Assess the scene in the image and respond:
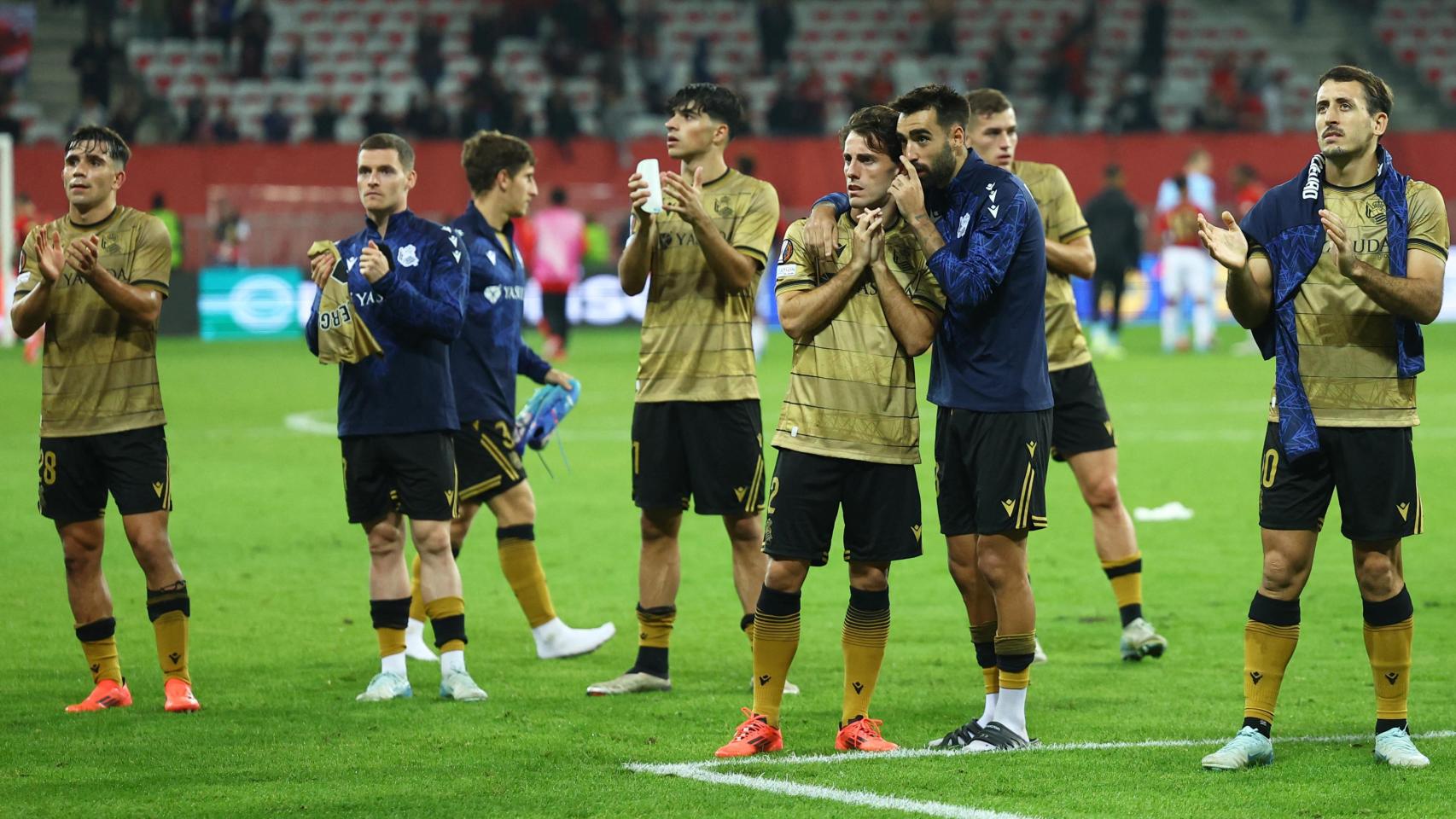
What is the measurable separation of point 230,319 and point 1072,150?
14239 mm

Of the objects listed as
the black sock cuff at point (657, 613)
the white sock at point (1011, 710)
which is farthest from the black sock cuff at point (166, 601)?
the white sock at point (1011, 710)

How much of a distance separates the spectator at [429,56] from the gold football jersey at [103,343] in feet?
86.2

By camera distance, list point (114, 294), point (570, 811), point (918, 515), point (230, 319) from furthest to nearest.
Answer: point (230, 319) → point (114, 294) → point (918, 515) → point (570, 811)

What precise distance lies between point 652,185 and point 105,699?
108 inches

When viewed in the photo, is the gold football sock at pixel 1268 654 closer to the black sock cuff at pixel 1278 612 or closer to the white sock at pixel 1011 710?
the black sock cuff at pixel 1278 612

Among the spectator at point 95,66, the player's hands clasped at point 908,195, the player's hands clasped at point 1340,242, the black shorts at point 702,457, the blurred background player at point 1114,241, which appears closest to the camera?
the player's hands clasped at point 1340,242

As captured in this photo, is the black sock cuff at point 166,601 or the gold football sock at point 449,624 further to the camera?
the gold football sock at point 449,624

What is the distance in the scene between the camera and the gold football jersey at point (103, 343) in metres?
6.81

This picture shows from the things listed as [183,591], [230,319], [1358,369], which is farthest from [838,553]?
[230,319]

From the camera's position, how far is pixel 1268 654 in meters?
5.88

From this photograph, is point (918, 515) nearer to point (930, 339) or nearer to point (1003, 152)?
point (930, 339)

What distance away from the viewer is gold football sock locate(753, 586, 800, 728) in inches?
242

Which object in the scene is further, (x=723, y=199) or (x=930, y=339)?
(x=723, y=199)

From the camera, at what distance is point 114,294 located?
21.7ft
